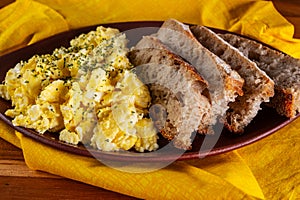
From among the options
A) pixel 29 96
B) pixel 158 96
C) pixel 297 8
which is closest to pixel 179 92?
pixel 158 96

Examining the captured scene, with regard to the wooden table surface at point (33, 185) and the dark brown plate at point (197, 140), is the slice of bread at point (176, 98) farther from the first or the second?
the wooden table surface at point (33, 185)

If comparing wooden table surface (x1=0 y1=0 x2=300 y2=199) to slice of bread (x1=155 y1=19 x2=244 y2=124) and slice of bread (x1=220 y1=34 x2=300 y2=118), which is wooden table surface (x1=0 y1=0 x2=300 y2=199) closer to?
slice of bread (x1=155 y1=19 x2=244 y2=124)

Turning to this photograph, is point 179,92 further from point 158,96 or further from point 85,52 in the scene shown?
point 85,52

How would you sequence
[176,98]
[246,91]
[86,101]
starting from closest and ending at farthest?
[86,101]
[176,98]
[246,91]

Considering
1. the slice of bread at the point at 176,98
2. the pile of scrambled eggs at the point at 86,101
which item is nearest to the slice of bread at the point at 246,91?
the slice of bread at the point at 176,98

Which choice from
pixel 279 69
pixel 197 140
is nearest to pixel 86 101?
pixel 197 140

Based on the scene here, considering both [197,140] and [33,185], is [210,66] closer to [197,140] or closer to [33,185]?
[197,140]
